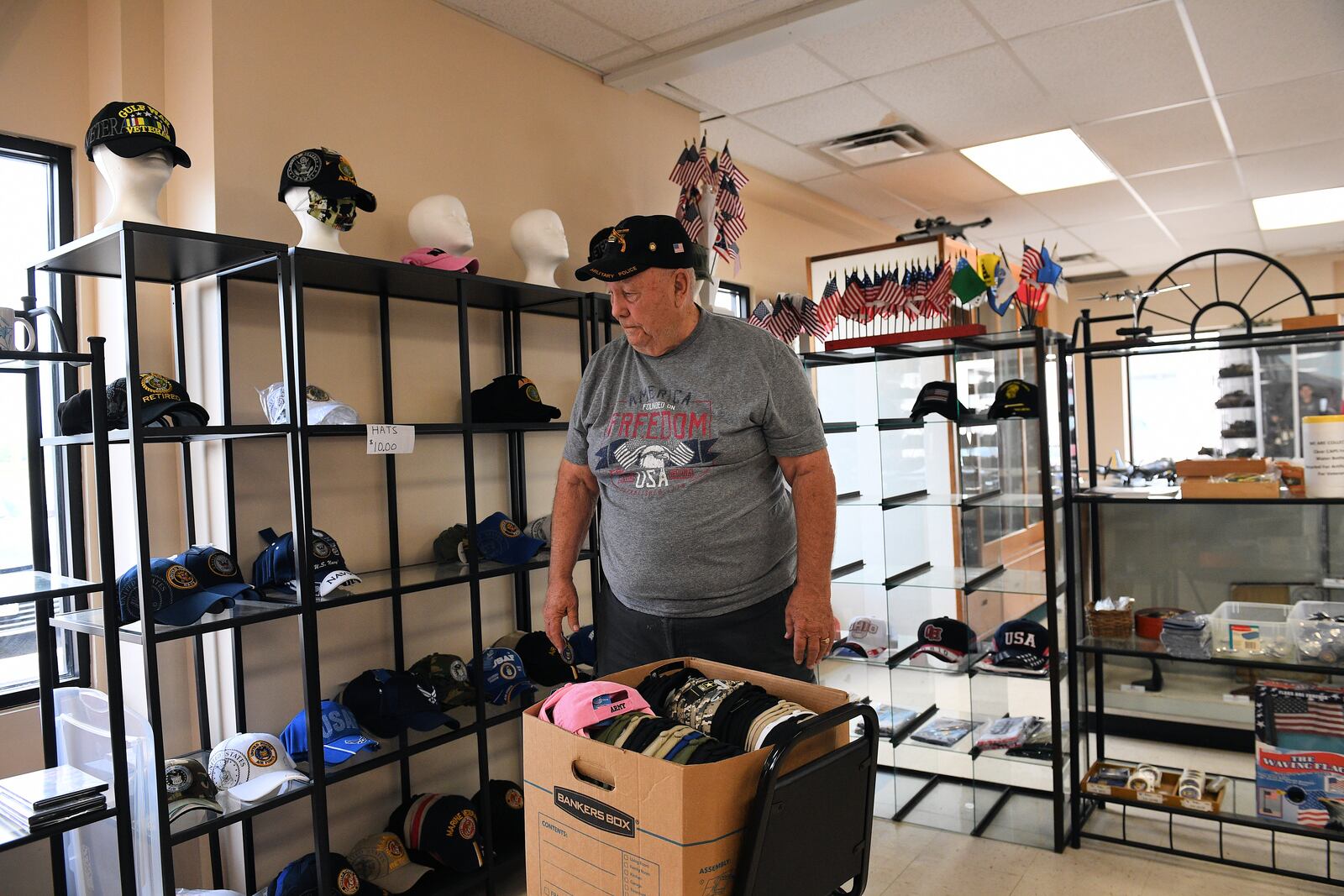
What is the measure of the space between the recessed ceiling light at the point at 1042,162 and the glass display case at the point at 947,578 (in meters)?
1.85

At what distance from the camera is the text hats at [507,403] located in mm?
2857

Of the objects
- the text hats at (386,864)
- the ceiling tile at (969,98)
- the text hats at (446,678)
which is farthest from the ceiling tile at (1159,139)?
the text hats at (386,864)

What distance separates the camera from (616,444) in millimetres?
2018

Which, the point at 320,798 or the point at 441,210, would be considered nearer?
the point at 320,798

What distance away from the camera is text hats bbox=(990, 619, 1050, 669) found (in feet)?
10.2

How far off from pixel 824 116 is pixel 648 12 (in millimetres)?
1364

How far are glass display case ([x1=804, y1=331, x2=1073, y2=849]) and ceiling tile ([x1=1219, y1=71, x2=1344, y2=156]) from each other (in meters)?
1.89

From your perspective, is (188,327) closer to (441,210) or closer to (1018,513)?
(441,210)

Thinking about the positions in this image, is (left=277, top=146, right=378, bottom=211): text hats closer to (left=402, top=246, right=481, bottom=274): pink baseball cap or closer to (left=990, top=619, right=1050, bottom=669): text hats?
(left=402, top=246, right=481, bottom=274): pink baseball cap

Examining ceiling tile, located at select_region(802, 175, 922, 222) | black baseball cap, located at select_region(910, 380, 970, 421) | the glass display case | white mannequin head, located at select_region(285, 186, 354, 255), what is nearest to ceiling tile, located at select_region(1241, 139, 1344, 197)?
ceiling tile, located at select_region(802, 175, 922, 222)

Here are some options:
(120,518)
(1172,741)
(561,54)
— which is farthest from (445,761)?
(1172,741)

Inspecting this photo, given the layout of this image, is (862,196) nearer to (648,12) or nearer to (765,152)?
(765,152)

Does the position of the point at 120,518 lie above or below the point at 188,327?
below

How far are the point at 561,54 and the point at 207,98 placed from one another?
1417 mm
